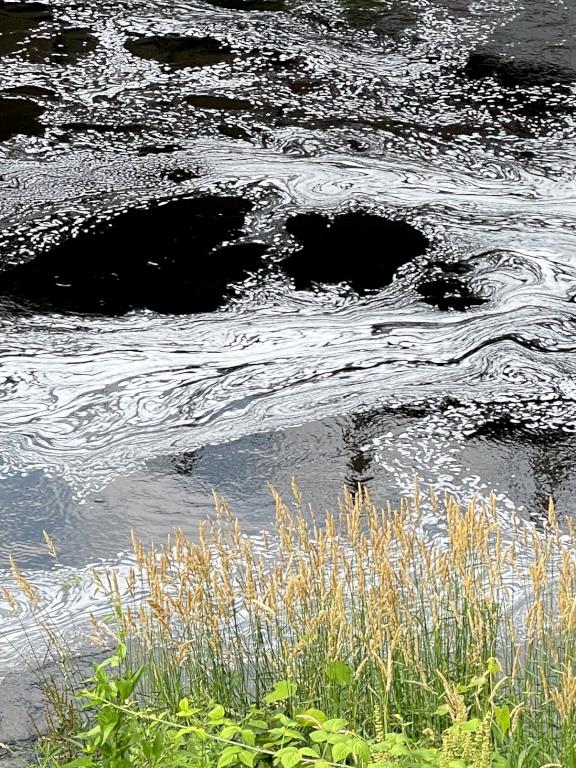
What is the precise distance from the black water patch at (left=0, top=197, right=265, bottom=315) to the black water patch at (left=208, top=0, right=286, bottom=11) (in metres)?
2.92

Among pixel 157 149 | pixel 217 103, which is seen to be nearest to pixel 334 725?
pixel 157 149

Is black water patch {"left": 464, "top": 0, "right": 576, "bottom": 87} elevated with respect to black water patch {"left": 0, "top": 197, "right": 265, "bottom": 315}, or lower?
elevated

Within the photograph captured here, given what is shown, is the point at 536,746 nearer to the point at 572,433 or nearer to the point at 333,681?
the point at 333,681

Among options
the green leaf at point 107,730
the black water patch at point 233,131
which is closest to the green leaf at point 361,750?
the green leaf at point 107,730

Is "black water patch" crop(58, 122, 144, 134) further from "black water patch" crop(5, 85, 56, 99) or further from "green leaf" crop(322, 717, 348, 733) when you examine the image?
"green leaf" crop(322, 717, 348, 733)

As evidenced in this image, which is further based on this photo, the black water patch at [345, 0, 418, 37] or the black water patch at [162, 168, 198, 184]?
the black water patch at [345, 0, 418, 37]

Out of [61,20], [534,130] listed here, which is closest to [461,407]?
[534,130]

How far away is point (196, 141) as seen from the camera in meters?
5.93

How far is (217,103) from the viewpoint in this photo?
6.36 metres

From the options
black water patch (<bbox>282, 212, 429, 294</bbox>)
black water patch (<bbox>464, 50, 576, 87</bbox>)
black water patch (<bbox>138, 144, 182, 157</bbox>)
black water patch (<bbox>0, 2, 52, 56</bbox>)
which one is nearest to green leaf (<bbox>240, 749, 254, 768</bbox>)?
black water patch (<bbox>282, 212, 429, 294</bbox>)

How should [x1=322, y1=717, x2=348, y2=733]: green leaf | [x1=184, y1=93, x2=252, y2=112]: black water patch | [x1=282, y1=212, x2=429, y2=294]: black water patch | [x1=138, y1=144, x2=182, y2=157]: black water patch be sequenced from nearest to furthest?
[x1=322, y1=717, x2=348, y2=733]: green leaf, [x1=282, y1=212, x2=429, y2=294]: black water patch, [x1=138, y1=144, x2=182, y2=157]: black water patch, [x1=184, y1=93, x2=252, y2=112]: black water patch

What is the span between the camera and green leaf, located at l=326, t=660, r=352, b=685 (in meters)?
2.15

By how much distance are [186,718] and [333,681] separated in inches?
12.5

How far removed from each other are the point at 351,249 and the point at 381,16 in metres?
3.31
